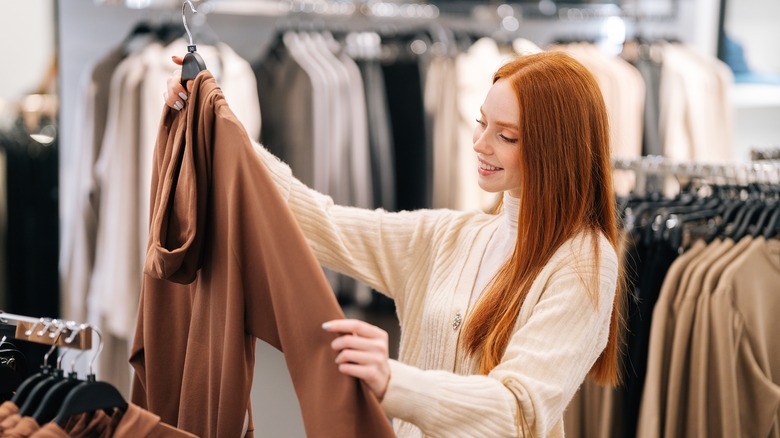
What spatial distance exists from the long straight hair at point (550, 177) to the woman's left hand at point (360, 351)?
265 mm

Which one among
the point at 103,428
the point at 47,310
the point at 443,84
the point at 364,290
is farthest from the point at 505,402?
the point at 47,310

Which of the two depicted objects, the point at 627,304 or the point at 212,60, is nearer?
the point at 627,304

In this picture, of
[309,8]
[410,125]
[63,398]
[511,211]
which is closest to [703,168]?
[511,211]

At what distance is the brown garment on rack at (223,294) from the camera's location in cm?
94

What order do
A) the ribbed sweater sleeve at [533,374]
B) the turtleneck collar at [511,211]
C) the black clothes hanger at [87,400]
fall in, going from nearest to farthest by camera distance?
the black clothes hanger at [87,400] → the ribbed sweater sleeve at [533,374] → the turtleneck collar at [511,211]

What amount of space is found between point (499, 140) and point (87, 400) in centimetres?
68

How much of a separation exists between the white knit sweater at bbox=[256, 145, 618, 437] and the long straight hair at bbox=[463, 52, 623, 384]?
3 cm

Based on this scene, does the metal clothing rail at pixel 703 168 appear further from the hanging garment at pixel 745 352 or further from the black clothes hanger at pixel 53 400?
the black clothes hanger at pixel 53 400

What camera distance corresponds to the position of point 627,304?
161 centimetres

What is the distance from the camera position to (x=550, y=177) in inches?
44.4

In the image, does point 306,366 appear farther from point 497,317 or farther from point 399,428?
point 399,428

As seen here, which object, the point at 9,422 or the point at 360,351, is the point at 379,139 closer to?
the point at 360,351

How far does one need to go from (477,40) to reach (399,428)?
86.2 inches

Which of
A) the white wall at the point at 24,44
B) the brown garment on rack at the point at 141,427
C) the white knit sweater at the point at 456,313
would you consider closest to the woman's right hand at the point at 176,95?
the white knit sweater at the point at 456,313
